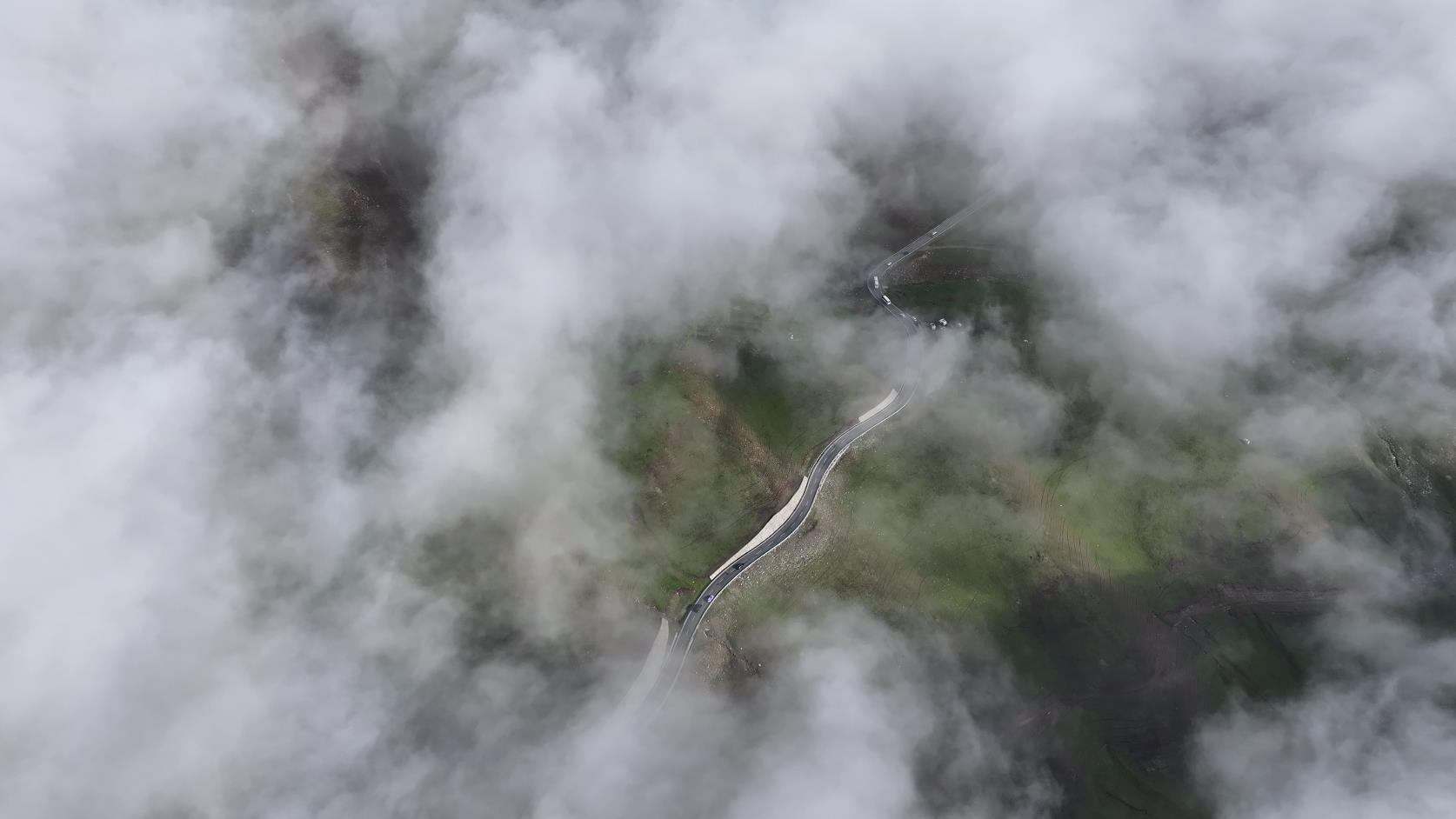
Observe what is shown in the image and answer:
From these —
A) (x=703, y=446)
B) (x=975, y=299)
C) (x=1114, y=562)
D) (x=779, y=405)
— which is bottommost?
(x=1114, y=562)

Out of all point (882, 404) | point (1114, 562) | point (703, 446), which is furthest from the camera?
point (882, 404)

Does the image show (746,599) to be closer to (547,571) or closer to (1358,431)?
(547,571)

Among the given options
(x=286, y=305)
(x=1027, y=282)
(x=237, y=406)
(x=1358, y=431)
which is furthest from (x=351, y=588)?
(x=1358, y=431)

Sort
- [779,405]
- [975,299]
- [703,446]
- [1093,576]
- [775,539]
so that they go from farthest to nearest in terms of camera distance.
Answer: [975,299]
[779,405]
[703,446]
[775,539]
[1093,576]

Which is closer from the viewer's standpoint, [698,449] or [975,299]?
[698,449]

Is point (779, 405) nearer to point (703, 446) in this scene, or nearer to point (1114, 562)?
point (703, 446)

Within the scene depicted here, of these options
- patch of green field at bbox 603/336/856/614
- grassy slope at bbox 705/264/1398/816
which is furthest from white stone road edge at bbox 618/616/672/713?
grassy slope at bbox 705/264/1398/816

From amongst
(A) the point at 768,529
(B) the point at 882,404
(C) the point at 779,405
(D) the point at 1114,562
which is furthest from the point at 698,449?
(D) the point at 1114,562

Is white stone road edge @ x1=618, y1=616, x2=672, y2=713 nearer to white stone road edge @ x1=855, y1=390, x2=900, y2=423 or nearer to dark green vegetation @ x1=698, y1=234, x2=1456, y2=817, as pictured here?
dark green vegetation @ x1=698, y1=234, x2=1456, y2=817
